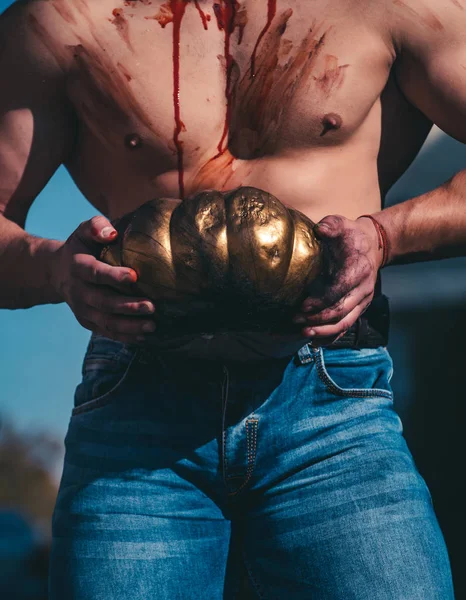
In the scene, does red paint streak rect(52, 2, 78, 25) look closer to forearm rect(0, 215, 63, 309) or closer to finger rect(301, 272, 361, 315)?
forearm rect(0, 215, 63, 309)

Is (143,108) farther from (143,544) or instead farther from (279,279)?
(143,544)

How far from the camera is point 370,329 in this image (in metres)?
1.64

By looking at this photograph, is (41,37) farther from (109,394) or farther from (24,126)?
(109,394)

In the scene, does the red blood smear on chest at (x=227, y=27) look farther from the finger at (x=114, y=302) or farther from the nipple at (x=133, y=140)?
the finger at (x=114, y=302)

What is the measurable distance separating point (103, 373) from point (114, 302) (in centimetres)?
44

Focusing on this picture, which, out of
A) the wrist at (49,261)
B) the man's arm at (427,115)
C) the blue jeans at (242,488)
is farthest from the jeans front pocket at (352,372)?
the wrist at (49,261)

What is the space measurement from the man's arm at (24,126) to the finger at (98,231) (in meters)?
0.44

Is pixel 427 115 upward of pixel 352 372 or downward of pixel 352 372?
upward

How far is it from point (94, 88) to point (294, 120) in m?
0.50

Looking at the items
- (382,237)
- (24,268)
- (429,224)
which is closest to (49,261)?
(24,268)

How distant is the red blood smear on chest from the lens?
166 centimetres

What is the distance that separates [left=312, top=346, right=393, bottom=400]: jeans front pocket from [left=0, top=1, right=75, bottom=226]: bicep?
85 centimetres

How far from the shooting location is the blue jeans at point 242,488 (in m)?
1.40

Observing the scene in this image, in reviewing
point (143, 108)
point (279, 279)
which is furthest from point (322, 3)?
point (279, 279)
